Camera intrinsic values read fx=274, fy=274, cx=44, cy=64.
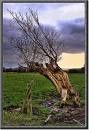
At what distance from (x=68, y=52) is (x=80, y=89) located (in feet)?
1.14

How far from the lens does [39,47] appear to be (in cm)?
247

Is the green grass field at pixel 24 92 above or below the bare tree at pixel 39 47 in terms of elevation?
below

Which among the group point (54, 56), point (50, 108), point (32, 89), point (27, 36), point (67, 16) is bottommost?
point (50, 108)

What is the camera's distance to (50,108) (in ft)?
7.99

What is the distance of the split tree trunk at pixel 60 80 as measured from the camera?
2461 mm

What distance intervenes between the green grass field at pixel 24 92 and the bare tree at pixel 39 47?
63 millimetres

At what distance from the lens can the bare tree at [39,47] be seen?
97.0 inches

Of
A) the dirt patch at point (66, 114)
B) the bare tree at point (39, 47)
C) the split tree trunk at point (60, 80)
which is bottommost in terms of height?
the dirt patch at point (66, 114)

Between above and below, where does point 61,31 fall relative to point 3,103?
above

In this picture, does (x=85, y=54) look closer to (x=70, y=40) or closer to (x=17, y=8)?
(x=70, y=40)

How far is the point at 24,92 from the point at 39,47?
1.40 feet

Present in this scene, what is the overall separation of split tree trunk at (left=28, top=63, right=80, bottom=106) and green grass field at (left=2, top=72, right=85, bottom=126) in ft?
0.14

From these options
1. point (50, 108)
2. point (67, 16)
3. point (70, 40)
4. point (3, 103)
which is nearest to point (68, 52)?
point (70, 40)

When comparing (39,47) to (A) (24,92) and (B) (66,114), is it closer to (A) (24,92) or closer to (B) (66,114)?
(A) (24,92)
